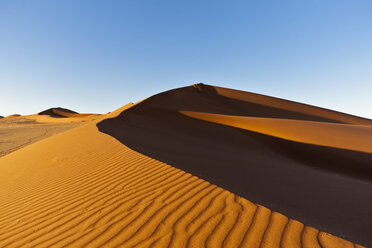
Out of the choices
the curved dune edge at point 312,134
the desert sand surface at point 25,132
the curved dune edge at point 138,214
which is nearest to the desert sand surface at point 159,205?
the curved dune edge at point 138,214

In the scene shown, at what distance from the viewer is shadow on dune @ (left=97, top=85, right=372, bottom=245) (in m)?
3.53

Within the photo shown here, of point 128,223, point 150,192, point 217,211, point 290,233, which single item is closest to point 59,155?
point 150,192

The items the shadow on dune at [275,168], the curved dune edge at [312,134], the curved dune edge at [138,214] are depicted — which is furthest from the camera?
the curved dune edge at [312,134]

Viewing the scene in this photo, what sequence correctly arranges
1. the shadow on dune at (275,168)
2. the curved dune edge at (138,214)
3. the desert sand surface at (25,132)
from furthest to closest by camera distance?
the desert sand surface at (25,132)
the shadow on dune at (275,168)
the curved dune edge at (138,214)

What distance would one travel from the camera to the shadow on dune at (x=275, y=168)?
3.53 m

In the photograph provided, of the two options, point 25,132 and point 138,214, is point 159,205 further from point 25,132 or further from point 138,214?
point 25,132

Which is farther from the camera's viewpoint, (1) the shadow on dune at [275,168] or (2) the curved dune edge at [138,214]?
(1) the shadow on dune at [275,168]

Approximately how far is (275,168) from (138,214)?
16.6 feet

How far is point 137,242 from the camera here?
2.42m

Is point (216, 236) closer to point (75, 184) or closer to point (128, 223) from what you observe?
point (128, 223)

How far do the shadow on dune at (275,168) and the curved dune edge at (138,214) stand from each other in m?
0.51

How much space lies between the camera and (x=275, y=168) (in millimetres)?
6672

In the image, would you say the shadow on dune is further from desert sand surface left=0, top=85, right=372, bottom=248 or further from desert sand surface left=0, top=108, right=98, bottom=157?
desert sand surface left=0, top=108, right=98, bottom=157

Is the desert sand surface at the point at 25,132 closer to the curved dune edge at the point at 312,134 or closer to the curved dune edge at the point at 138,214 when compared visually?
the curved dune edge at the point at 138,214
